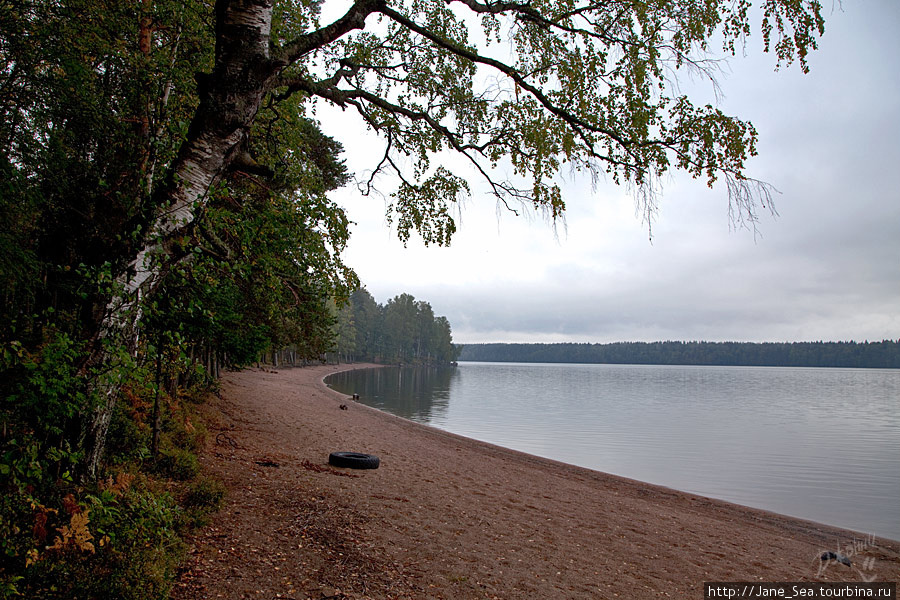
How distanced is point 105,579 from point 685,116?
22.4 feet

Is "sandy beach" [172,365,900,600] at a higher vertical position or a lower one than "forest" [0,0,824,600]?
lower

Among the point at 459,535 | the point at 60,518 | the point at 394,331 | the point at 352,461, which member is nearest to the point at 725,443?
the point at 352,461

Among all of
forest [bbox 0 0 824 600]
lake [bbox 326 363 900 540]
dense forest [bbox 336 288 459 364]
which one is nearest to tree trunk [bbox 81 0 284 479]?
forest [bbox 0 0 824 600]

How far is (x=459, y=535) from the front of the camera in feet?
25.1

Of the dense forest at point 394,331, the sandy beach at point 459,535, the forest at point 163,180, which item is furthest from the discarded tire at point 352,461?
the dense forest at point 394,331

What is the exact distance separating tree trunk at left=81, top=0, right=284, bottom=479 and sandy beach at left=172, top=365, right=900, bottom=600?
2.36 meters

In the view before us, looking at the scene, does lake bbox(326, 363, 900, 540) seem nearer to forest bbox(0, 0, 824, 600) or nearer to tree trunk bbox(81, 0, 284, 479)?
forest bbox(0, 0, 824, 600)

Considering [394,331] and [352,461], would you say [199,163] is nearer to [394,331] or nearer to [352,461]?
[352,461]

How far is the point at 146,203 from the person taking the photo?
373 cm

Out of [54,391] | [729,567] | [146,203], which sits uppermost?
[146,203]

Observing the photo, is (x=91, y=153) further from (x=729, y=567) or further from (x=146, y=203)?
(x=729, y=567)

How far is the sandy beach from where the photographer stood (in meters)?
5.46

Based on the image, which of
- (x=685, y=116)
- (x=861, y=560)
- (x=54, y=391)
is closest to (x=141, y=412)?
(x=54, y=391)

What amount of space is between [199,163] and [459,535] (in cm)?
643
